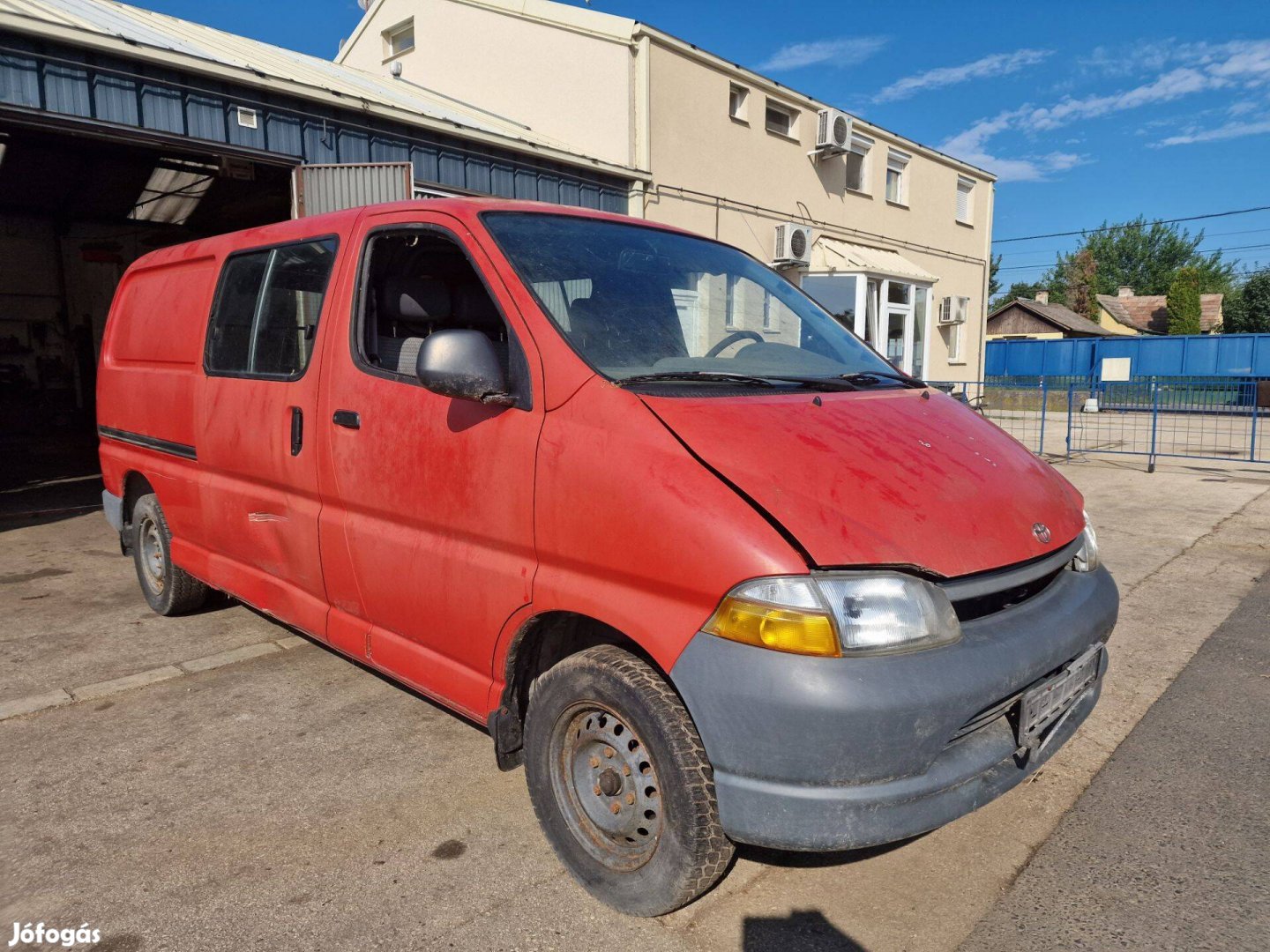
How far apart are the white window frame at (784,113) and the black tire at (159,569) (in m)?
12.9

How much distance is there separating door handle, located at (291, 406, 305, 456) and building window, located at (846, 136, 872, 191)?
16.0 metres

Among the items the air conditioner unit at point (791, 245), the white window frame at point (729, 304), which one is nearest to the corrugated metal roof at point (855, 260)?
the air conditioner unit at point (791, 245)

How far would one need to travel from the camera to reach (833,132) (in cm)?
1546

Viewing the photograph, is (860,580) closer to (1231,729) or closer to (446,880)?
(446,880)

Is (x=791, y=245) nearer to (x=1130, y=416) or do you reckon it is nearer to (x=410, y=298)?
(x=1130, y=416)

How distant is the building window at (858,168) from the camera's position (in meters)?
17.1

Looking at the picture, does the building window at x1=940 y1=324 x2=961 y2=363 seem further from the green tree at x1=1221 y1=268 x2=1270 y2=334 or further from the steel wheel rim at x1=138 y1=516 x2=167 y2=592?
the green tree at x1=1221 y1=268 x2=1270 y2=334

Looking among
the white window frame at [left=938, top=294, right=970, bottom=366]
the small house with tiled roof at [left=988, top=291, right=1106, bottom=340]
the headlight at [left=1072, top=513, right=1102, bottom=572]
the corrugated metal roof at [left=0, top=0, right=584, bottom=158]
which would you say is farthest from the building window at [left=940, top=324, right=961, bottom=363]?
the small house with tiled roof at [left=988, top=291, right=1106, bottom=340]

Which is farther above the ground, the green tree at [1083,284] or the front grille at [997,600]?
the green tree at [1083,284]

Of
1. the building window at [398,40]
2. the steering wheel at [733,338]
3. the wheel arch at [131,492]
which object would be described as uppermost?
the building window at [398,40]

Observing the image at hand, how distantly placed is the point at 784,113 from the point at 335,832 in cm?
1549

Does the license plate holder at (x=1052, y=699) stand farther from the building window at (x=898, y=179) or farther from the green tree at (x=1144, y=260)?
the green tree at (x=1144, y=260)

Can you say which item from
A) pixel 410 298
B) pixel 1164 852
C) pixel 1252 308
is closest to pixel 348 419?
pixel 410 298

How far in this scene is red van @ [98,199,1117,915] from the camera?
1.89 metres
